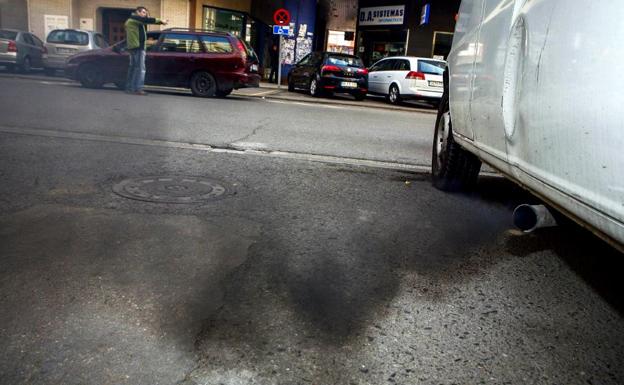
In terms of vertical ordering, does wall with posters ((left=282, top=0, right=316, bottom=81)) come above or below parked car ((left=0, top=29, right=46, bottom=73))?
above

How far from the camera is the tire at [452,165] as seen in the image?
472cm

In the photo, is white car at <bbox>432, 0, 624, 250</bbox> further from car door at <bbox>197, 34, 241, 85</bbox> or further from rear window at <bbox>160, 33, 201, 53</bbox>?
rear window at <bbox>160, 33, 201, 53</bbox>

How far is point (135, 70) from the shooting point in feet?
42.3

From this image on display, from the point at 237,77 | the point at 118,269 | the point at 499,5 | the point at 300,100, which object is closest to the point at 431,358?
the point at 118,269

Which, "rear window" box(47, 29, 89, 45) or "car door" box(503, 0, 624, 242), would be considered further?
"rear window" box(47, 29, 89, 45)

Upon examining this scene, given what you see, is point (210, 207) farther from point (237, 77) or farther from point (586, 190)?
point (237, 77)

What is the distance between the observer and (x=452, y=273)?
118 inches

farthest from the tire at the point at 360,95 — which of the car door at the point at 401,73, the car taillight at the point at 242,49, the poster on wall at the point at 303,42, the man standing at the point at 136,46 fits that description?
the poster on wall at the point at 303,42

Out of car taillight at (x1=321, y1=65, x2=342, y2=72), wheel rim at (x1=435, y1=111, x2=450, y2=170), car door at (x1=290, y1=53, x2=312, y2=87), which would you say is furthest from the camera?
car door at (x1=290, y1=53, x2=312, y2=87)

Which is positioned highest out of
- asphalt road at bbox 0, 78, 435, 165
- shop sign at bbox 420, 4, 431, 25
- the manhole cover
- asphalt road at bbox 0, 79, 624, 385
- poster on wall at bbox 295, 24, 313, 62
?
shop sign at bbox 420, 4, 431, 25

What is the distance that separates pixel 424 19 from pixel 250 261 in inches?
934

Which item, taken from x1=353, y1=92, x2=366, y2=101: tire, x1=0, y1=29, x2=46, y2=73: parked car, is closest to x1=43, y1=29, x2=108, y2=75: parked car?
x1=0, y1=29, x2=46, y2=73: parked car

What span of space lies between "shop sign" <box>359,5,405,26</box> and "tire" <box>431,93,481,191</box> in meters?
23.1

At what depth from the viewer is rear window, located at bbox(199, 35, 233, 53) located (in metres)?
14.0
